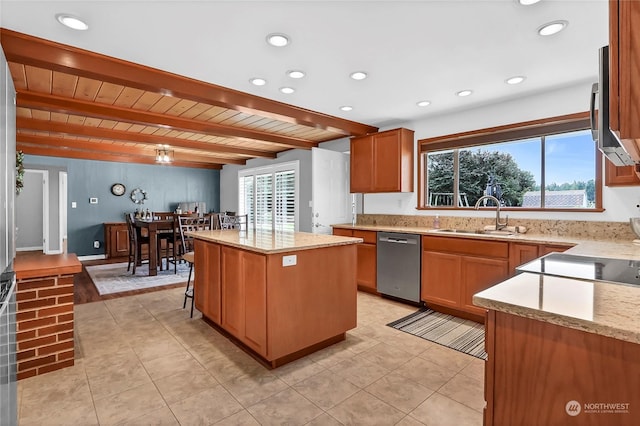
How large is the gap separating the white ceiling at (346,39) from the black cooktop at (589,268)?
1.46m

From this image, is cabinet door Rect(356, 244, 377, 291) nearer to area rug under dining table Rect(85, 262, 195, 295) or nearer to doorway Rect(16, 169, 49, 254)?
area rug under dining table Rect(85, 262, 195, 295)

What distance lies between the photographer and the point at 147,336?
2900mm

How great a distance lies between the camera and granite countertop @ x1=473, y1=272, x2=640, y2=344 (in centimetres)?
80

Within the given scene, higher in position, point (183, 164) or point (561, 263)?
point (183, 164)

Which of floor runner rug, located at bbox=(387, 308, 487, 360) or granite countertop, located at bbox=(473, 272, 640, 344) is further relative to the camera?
floor runner rug, located at bbox=(387, 308, 487, 360)

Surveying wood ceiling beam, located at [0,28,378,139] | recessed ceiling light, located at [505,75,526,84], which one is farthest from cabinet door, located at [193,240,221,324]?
recessed ceiling light, located at [505,75,526,84]

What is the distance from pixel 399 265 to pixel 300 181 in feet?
9.49

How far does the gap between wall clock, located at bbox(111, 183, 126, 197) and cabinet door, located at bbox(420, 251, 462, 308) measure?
695 centimetres

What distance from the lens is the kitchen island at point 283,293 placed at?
2299 mm

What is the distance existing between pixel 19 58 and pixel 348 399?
3.15m

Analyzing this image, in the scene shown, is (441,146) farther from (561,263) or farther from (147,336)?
(147,336)

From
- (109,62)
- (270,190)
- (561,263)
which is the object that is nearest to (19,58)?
(109,62)

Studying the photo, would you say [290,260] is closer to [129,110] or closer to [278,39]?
[278,39]

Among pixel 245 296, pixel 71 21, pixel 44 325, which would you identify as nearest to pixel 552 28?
pixel 245 296
